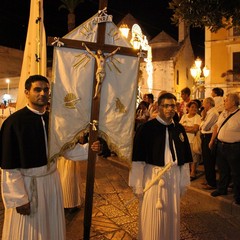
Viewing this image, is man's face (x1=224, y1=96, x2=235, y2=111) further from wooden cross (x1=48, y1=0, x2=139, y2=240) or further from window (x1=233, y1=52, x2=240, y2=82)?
window (x1=233, y1=52, x2=240, y2=82)

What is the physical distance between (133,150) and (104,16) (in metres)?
1.72

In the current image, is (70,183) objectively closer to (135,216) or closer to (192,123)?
(135,216)

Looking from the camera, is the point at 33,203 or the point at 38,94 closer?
the point at 33,203

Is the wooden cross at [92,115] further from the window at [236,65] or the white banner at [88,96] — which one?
the window at [236,65]

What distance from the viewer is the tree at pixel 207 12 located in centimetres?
497

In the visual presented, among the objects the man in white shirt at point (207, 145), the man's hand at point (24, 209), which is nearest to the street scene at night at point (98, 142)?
the man's hand at point (24, 209)

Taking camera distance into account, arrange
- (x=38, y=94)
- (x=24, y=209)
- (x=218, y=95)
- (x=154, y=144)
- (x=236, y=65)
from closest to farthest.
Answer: (x=24, y=209), (x=38, y=94), (x=154, y=144), (x=218, y=95), (x=236, y=65)

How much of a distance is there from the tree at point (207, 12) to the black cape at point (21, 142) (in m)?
3.47

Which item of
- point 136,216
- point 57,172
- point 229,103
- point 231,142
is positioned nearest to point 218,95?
point 229,103

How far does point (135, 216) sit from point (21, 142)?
10.5ft

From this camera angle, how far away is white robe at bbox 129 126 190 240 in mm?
3879

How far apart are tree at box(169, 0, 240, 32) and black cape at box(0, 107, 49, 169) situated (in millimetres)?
3473

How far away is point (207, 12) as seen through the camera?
17.1 ft

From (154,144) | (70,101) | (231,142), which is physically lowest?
(231,142)
